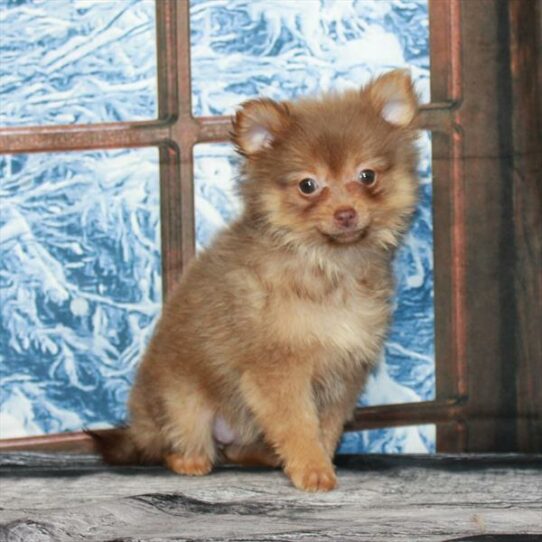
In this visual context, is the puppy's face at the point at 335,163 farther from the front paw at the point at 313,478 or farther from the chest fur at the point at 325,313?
the front paw at the point at 313,478

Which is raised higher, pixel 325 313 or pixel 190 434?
pixel 325 313

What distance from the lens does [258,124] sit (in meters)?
2.40

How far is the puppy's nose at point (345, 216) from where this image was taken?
2.27 m

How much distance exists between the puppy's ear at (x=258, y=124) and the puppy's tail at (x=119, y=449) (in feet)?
3.07

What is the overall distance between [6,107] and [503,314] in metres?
1.70

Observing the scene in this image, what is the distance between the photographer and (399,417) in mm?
2973

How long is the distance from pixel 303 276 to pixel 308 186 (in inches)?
9.1

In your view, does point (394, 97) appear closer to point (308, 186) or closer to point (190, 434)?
point (308, 186)

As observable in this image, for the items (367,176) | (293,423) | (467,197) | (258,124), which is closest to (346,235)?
(367,176)

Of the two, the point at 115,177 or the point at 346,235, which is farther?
the point at 115,177

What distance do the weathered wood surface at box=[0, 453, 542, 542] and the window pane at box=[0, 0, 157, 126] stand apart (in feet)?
3.67

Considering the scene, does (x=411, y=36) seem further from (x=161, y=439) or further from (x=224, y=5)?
(x=161, y=439)

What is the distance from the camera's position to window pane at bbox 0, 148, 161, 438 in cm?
293

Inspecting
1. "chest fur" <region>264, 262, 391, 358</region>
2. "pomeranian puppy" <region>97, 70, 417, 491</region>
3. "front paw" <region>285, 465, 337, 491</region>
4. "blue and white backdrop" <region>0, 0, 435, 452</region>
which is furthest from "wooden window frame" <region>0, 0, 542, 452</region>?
"front paw" <region>285, 465, 337, 491</region>
